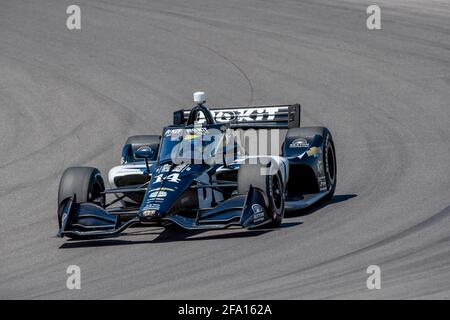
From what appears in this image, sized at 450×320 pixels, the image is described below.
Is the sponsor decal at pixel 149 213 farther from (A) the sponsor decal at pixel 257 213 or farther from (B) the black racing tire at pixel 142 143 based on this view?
(B) the black racing tire at pixel 142 143

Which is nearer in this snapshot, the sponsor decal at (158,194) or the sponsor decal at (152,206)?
the sponsor decal at (152,206)

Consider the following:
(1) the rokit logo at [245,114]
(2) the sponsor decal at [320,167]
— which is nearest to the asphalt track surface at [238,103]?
(2) the sponsor decal at [320,167]

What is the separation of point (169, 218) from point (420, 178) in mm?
4645

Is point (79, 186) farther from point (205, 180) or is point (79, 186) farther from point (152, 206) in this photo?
point (205, 180)

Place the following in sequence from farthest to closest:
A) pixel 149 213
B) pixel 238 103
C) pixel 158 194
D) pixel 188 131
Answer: pixel 238 103 < pixel 188 131 < pixel 158 194 < pixel 149 213

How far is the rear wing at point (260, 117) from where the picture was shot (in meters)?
15.7

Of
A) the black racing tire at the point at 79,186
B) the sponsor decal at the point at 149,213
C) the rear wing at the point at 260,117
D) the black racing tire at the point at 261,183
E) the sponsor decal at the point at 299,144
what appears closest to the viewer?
the sponsor decal at the point at 149,213

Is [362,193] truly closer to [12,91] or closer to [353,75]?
[353,75]

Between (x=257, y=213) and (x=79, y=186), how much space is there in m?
2.34

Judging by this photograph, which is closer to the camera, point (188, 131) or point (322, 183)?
point (188, 131)

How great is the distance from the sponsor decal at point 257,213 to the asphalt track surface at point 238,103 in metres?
0.27

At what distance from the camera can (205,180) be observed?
13.5m

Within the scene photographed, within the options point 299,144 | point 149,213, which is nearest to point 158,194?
point 149,213

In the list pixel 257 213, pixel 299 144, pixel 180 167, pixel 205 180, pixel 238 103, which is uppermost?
pixel 238 103
